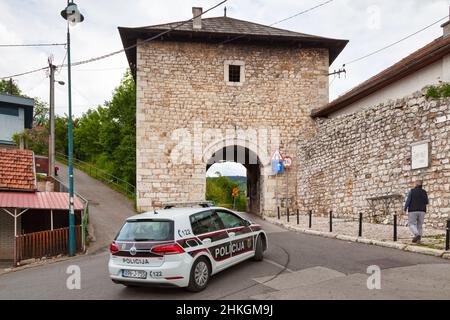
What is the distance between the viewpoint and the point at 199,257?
576cm

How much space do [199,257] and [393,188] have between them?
29.1ft

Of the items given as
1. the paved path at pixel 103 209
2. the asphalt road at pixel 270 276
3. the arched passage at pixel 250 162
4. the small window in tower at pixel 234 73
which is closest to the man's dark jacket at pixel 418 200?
the asphalt road at pixel 270 276

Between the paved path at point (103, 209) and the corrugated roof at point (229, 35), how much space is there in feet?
26.9

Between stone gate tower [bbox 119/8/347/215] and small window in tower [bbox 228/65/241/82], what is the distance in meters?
0.05

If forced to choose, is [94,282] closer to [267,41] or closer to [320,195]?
[320,195]

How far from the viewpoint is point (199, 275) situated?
18.7 ft

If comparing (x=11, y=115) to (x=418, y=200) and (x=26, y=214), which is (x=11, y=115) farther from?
(x=418, y=200)

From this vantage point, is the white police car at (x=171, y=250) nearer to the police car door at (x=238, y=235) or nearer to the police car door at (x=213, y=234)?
the police car door at (x=213, y=234)

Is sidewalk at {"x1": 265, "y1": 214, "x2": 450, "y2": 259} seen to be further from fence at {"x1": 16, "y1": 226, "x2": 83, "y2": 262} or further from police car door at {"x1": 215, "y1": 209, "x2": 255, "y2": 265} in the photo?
fence at {"x1": 16, "y1": 226, "x2": 83, "y2": 262}

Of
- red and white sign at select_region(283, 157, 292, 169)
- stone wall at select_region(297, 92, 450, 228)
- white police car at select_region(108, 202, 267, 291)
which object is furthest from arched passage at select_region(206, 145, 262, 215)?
white police car at select_region(108, 202, 267, 291)

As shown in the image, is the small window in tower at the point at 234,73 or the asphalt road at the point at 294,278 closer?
the asphalt road at the point at 294,278

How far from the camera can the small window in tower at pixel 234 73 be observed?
735 inches

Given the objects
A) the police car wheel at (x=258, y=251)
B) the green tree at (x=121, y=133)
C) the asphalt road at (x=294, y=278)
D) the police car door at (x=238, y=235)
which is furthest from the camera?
the green tree at (x=121, y=133)
